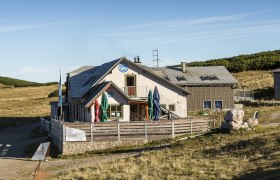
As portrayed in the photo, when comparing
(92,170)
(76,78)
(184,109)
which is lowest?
(92,170)

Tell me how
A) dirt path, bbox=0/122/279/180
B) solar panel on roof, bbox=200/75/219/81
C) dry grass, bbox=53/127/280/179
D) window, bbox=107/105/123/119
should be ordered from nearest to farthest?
dry grass, bbox=53/127/280/179
dirt path, bbox=0/122/279/180
window, bbox=107/105/123/119
solar panel on roof, bbox=200/75/219/81

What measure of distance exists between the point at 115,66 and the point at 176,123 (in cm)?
1187

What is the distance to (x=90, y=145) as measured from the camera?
32.3m

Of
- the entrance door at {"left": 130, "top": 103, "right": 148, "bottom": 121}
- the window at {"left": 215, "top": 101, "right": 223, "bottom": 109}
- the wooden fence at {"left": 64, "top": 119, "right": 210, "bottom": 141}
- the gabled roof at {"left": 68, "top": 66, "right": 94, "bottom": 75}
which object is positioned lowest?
the wooden fence at {"left": 64, "top": 119, "right": 210, "bottom": 141}

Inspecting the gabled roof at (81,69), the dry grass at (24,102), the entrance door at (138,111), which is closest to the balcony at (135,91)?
the entrance door at (138,111)

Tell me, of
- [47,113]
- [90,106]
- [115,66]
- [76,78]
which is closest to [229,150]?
[90,106]

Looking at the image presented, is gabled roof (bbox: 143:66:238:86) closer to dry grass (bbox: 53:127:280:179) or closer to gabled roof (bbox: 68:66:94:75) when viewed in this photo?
gabled roof (bbox: 68:66:94:75)

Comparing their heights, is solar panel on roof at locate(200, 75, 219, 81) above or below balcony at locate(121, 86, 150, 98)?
above

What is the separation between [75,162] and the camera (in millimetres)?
28375

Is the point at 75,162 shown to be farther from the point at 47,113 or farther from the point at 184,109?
the point at 47,113

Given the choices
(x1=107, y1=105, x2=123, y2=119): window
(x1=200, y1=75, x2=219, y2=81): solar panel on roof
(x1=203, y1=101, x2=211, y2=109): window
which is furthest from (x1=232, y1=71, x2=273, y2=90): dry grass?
(x1=107, y1=105, x2=123, y2=119): window

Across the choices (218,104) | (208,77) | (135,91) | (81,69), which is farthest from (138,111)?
(208,77)

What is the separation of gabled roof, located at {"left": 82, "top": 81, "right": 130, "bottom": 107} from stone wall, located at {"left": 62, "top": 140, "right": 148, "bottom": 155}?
23.7 feet

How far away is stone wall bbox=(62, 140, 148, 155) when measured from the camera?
31.5m
